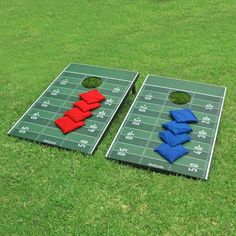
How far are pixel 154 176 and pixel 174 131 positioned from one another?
1380 mm

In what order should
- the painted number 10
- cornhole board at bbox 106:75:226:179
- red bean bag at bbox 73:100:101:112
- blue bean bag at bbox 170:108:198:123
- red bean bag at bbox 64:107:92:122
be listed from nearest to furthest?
cornhole board at bbox 106:75:226:179
the painted number 10
blue bean bag at bbox 170:108:198:123
red bean bag at bbox 64:107:92:122
red bean bag at bbox 73:100:101:112

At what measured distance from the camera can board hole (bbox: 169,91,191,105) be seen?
10953 mm

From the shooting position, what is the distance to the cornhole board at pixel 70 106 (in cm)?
1009

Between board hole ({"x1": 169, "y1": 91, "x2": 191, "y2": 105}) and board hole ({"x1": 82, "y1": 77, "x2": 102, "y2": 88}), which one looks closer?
board hole ({"x1": 169, "y1": 91, "x2": 191, "y2": 105})

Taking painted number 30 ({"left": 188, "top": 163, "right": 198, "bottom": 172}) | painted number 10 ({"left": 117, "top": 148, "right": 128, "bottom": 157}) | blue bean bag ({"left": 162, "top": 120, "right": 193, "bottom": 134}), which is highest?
blue bean bag ({"left": 162, "top": 120, "right": 193, "bottom": 134})

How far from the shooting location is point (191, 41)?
14320 millimetres

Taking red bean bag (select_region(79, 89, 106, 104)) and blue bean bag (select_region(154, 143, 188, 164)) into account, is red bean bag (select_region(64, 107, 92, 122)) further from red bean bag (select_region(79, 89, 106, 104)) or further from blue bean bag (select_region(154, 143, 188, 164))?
blue bean bag (select_region(154, 143, 188, 164))

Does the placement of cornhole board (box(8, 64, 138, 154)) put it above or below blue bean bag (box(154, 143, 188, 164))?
above

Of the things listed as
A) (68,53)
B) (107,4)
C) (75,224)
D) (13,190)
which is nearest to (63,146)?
(13,190)

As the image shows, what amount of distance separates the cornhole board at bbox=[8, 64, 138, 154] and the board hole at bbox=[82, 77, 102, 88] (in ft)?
0.35

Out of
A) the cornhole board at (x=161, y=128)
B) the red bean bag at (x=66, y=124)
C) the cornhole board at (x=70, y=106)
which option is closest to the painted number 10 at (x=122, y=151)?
the cornhole board at (x=161, y=128)

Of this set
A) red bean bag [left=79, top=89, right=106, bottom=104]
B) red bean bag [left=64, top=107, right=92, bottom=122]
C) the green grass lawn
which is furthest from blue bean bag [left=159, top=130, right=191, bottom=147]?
red bean bag [left=79, top=89, right=106, bottom=104]

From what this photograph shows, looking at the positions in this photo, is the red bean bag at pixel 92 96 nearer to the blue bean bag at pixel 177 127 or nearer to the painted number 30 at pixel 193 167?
the blue bean bag at pixel 177 127

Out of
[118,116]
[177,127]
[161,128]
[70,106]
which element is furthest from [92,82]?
[177,127]
